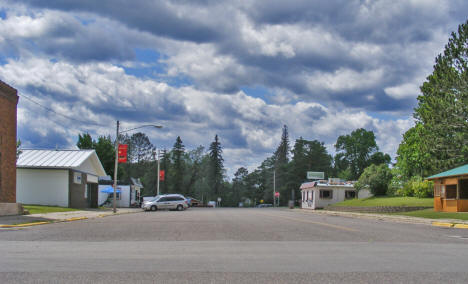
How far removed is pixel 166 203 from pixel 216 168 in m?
74.7

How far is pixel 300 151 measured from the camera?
390 ft

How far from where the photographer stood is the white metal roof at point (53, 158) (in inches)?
1553

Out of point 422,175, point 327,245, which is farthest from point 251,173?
point 327,245

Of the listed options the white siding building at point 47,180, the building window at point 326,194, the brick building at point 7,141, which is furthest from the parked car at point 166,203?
the building window at point 326,194

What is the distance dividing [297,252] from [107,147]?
7409cm

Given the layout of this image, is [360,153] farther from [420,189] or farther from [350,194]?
[420,189]

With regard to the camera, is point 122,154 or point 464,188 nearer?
point 464,188

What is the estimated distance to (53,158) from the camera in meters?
41.3

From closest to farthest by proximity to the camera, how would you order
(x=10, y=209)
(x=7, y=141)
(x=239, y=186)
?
1. (x=10, y=209)
2. (x=7, y=141)
3. (x=239, y=186)

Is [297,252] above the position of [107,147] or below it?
below

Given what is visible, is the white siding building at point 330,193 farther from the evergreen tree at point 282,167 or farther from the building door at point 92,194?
the evergreen tree at point 282,167

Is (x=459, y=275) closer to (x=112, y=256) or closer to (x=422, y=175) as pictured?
(x=112, y=256)

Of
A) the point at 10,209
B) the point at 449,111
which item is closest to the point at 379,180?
the point at 449,111

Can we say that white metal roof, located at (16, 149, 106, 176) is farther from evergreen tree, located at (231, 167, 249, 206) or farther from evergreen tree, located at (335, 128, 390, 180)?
evergreen tree, located at (231, 167, 249, 206)
